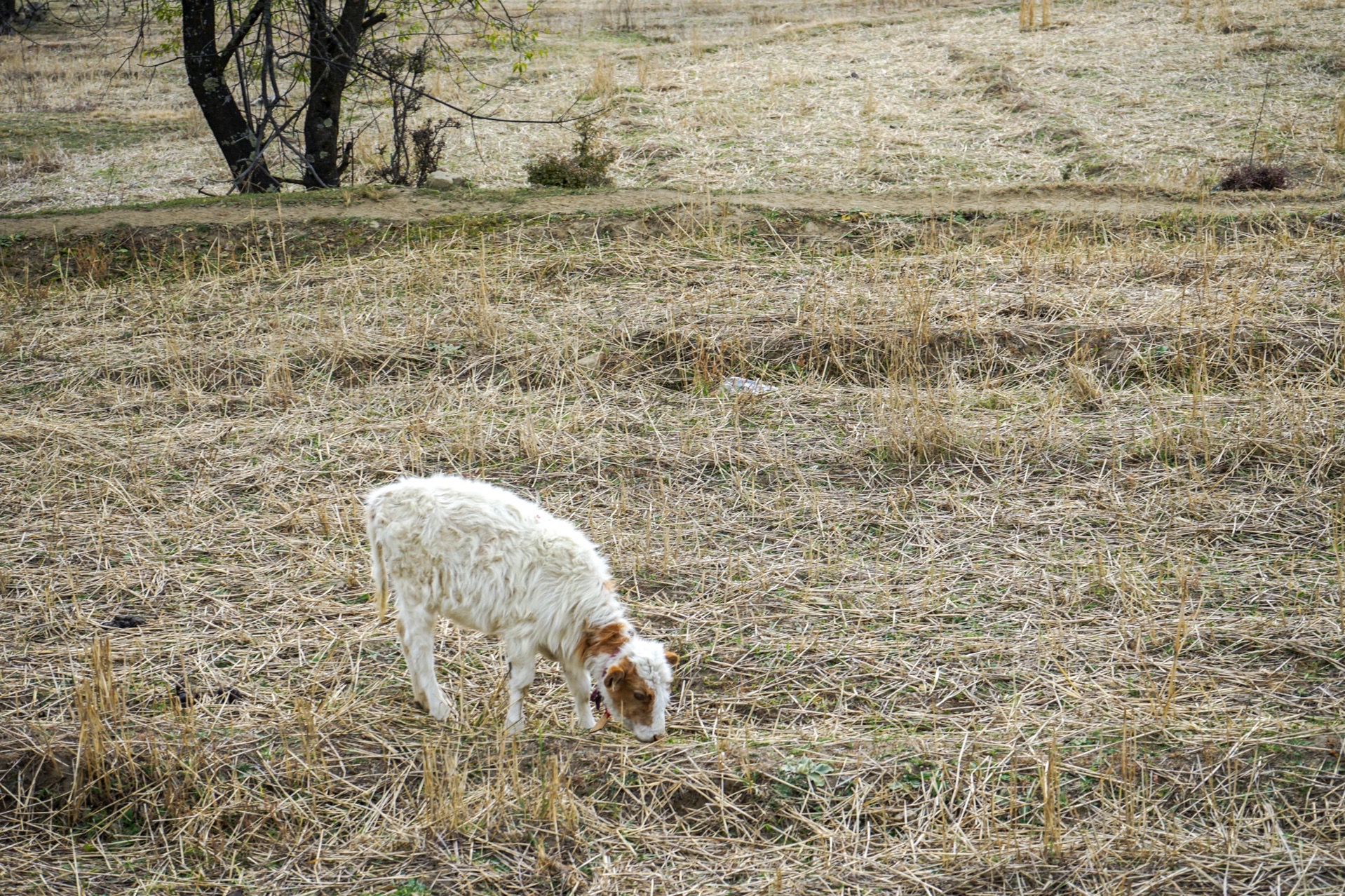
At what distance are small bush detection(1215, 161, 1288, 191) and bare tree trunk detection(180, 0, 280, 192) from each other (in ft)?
35.7

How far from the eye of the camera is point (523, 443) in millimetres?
7258

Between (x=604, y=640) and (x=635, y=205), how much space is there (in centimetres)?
752

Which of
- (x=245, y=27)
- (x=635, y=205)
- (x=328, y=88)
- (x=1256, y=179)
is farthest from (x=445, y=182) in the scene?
(x=1256, y=179)

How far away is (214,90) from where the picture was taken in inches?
491

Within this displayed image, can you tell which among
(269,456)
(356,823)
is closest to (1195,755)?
(356,823)

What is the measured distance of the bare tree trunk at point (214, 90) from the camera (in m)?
12.5

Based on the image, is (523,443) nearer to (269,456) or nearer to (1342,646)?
(269,456)

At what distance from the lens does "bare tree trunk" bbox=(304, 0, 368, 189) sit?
39.8 ft

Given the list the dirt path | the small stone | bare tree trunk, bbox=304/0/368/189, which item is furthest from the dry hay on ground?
the small stone

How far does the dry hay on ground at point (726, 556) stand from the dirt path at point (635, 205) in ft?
1.85

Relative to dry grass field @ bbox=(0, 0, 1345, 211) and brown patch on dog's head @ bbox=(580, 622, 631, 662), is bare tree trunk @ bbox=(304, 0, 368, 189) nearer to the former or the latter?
dry grass field @ bbox=(0, 0, 1345, 211)

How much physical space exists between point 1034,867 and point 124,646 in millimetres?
4318

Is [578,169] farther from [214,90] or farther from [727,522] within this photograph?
[727,522]

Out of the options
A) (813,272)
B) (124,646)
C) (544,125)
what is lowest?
(124,646)
